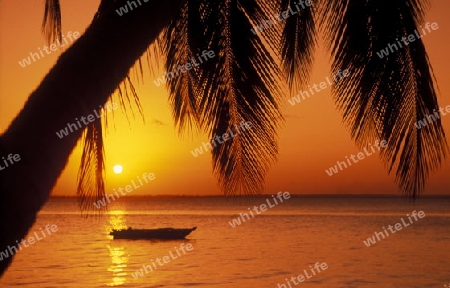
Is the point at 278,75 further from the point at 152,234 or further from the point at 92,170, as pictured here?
the point at 152,234

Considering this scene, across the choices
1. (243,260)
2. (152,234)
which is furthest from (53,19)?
(152,234)

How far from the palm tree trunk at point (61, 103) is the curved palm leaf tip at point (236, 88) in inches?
70.6

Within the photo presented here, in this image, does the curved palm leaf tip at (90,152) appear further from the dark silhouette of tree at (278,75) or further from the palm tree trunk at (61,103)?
the palm tree trunk at (61,103)

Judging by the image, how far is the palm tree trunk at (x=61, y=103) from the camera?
209 cm

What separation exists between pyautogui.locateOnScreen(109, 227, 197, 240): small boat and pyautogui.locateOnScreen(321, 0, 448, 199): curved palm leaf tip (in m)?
45.4

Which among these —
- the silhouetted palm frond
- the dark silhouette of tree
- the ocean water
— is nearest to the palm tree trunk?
the dark silhouette of tree

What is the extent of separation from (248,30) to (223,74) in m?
0.33

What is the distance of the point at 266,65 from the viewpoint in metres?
4.60

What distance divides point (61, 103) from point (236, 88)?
2.43 meters

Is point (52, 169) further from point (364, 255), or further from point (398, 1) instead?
point (364, 255)

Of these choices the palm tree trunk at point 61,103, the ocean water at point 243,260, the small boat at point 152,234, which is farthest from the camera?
the small boat at point 152,234

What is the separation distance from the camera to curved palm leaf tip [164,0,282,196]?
4.55m

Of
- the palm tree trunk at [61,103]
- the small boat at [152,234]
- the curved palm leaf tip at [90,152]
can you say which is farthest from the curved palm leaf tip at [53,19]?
the small boat at [152,234]

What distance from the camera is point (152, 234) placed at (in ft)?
168
